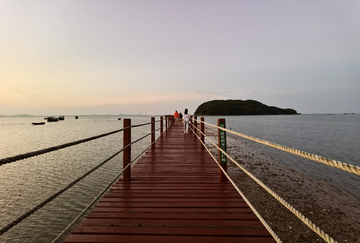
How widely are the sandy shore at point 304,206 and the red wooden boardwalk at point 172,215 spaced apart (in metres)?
2.90

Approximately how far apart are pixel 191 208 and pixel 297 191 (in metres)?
6.58

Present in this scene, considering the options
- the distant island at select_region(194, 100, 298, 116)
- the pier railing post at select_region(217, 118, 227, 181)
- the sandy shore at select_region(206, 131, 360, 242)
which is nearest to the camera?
the pier railing post at select_region(217, 118, 227, 181)

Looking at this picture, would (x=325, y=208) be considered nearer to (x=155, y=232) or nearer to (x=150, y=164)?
(x=150, y=164)

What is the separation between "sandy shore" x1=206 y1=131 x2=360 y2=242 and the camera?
15.0 ft

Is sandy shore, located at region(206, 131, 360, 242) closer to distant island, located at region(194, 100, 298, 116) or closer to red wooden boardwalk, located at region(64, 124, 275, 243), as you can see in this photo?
red wooden boardwalk, located at region(64, 124, 275, 243)

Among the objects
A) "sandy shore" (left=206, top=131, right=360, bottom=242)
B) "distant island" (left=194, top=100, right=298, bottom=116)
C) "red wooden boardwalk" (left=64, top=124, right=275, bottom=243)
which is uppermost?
"distant island" (left=194, top=100, right=298, bottom=116)

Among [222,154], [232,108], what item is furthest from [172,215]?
[232,108]

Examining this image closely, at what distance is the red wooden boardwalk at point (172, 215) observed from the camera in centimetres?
192

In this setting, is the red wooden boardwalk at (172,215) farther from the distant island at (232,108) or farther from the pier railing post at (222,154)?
the distant island at (232,108)

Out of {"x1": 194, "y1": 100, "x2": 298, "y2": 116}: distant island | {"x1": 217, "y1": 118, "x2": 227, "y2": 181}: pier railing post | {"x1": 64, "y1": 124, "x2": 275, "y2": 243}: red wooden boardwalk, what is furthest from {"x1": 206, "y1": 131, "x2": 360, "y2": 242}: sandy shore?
{"x1": 194, "y1": 100, "x2": 298, "y2": 116}: distant island

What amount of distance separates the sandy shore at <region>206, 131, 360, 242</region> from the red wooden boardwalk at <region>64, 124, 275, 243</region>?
114 inches

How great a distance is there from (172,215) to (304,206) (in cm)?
564

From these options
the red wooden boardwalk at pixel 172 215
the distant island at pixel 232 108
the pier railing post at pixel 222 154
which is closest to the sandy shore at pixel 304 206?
the pier railing post at pixel 222 154

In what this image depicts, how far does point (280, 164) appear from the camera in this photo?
1168 centimetres
